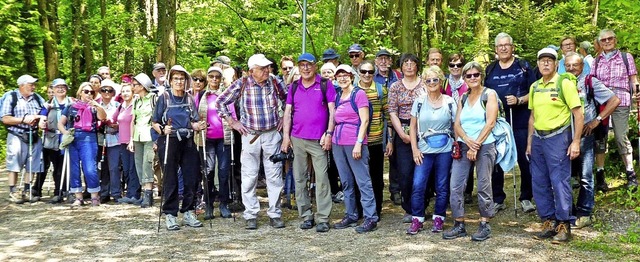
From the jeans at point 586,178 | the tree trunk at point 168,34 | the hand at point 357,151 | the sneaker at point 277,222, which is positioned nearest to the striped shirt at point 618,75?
the jeans at point 586,178

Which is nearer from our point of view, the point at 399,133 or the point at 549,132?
the point at 549,132

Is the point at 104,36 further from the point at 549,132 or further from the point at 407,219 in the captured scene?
the point at 549,132

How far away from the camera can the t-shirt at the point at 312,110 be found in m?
7.37

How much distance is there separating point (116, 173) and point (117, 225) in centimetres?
177

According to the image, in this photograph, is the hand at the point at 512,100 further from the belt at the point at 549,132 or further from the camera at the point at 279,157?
the camera at the point at 279,157

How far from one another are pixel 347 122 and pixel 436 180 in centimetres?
117

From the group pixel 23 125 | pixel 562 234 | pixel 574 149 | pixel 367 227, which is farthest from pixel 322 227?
pixel 23 125

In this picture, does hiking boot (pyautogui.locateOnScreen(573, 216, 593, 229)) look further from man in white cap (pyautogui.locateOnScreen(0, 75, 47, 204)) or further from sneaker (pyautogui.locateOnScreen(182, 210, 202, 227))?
man in white cap (pyautogui.locateOnScreen(0, 75, 47, 204))

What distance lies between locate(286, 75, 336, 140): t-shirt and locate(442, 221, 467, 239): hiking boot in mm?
1780

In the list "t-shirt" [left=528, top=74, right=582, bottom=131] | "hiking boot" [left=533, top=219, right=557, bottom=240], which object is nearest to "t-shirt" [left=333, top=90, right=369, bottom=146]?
"t-shirt" [left=528, top=74, right=582, bottom=131]

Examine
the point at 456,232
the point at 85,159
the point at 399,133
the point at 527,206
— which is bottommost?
the point at 456,232

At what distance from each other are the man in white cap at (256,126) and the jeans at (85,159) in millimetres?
2712

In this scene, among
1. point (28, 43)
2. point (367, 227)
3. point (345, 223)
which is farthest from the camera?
point (28, 43)

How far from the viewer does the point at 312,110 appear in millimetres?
7375
